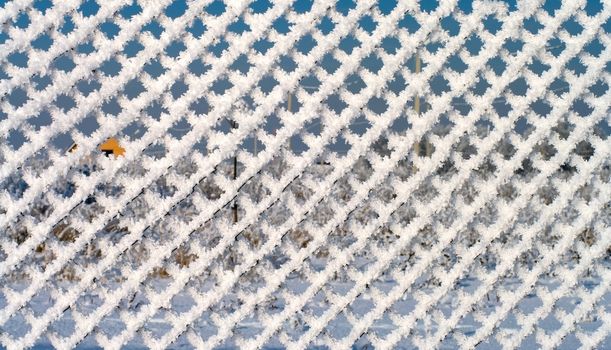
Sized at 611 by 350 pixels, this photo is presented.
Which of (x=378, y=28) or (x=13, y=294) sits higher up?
(x=378, y=28)

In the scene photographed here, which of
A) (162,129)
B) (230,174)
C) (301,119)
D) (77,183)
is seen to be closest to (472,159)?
(301,119)

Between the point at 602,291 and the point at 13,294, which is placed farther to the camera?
the point at 602,291

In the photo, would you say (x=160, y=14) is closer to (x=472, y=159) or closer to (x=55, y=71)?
(x=55, y=71)

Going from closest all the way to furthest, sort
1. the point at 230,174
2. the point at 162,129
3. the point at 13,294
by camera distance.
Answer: the point at 162,129 → the point at 13,294 → the point at 230,174

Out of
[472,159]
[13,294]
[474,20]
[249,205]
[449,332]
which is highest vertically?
[474,20]

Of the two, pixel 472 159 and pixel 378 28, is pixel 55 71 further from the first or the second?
pixel 472 159

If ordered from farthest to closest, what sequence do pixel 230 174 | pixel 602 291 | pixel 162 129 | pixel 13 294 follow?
pixel 230 174 → pixel 602 291 → pixel 13 294 → pixel 162 129

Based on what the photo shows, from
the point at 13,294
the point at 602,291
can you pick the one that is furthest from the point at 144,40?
the point at 602,291

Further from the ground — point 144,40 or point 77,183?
point 144,40

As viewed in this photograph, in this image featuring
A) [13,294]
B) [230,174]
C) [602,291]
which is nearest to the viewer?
[13,294]
